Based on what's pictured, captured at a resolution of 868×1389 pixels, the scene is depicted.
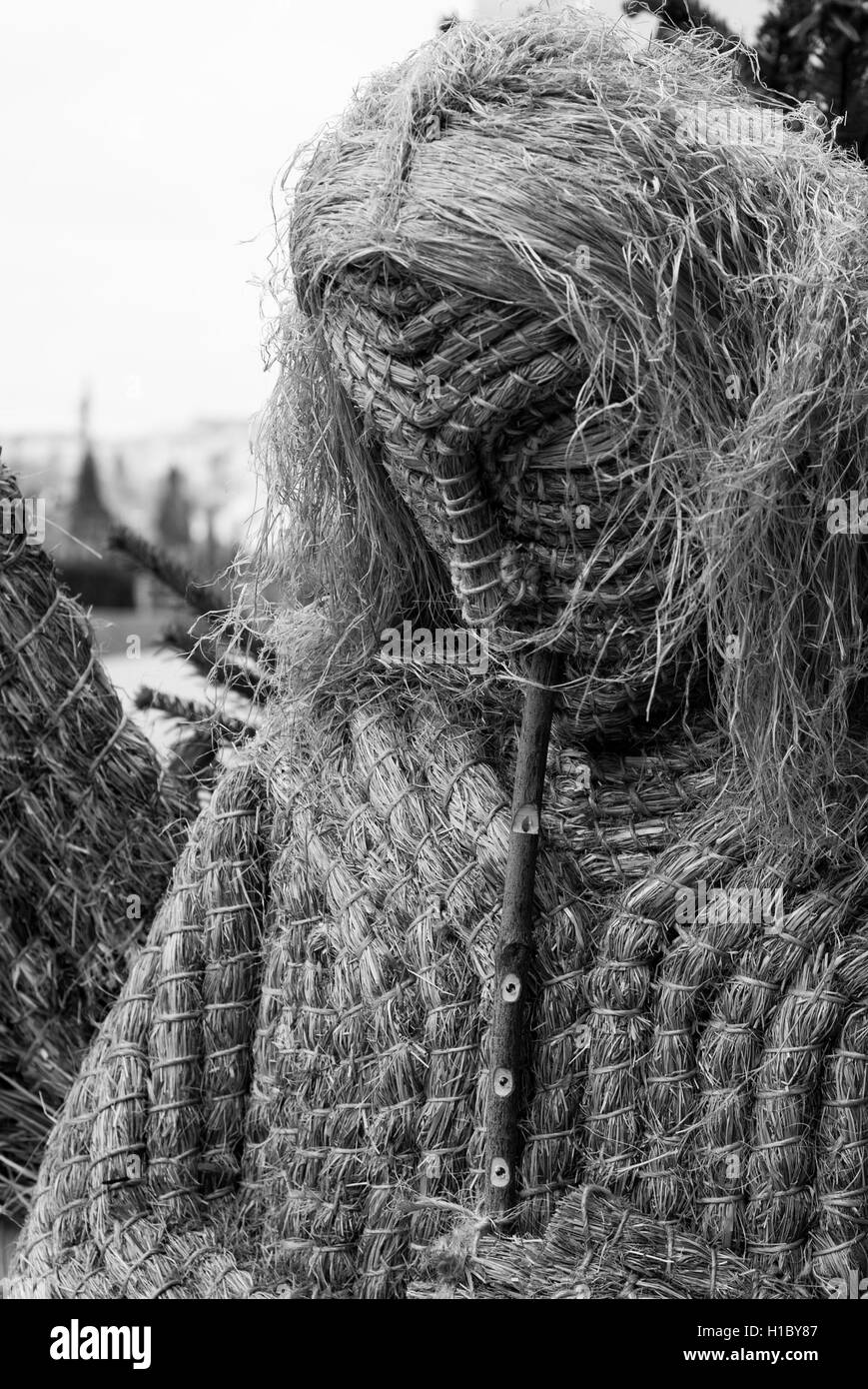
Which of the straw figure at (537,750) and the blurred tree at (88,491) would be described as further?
the blurred tree at (88,491)

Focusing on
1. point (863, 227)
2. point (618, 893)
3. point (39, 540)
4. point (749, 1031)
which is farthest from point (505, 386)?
point (39, 540)

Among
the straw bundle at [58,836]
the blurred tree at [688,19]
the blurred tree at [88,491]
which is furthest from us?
the blurred tree at [88,491]

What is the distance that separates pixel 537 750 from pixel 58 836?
0.66 m

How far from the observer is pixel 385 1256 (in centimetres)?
132

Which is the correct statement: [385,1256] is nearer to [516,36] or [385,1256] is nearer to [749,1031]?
[749,1031]

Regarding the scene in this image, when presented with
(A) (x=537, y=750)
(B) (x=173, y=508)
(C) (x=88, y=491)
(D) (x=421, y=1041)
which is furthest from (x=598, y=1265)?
(B) (x=173, y=508)

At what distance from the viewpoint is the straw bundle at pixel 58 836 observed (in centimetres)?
159

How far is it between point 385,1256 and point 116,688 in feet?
2.36

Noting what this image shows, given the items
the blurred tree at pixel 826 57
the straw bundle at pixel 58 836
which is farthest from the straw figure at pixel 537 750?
the blurred tree at pixel 826 57

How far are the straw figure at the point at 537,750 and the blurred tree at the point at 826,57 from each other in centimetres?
56

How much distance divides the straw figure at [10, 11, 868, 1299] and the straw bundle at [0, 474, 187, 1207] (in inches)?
6.1

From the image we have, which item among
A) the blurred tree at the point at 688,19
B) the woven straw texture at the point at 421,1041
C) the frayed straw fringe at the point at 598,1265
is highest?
the blurred tree at the point at 688,19

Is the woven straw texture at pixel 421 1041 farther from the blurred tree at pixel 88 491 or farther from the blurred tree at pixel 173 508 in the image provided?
the blurred tree at pixel 173 508

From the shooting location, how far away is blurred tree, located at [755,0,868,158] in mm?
1658
